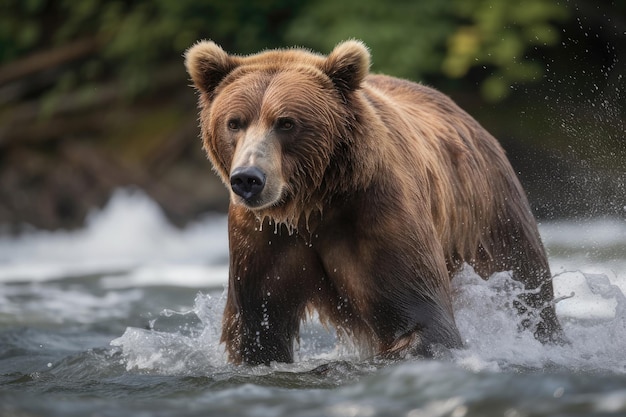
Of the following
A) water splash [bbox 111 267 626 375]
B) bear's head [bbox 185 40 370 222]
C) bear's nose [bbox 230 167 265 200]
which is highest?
bear's head [bbox 185 40 370 222]

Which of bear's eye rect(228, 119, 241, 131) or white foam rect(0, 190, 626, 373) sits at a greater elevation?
bear's eye rect(228, 119, 241, 131)

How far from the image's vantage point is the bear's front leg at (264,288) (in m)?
5.07

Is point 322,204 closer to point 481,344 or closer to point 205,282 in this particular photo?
point 481,344

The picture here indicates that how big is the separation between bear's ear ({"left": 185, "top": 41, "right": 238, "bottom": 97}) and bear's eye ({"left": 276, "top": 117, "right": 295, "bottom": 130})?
0.48m

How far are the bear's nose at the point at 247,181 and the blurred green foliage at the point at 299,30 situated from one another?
9295 mm

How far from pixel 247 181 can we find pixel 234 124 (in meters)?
0.40

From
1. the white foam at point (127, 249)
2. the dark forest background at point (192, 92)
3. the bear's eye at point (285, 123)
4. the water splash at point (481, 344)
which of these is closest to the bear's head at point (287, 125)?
the bear's eye at point (285, 123)

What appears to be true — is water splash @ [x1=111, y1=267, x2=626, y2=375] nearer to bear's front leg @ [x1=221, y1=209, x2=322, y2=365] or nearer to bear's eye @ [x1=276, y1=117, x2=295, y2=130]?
bear's front leg @ [x1=221, y1=209, x2=322, y2=365]

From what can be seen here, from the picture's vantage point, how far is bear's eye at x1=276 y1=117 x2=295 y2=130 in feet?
15.7

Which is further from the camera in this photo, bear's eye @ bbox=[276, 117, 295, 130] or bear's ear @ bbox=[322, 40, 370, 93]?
bear's ear @ bbox=[322, 40, 370, 93]

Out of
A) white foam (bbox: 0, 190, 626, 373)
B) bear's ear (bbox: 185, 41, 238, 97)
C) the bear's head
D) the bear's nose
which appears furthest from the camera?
white foam (bbox: 0, 190, 626, 373)

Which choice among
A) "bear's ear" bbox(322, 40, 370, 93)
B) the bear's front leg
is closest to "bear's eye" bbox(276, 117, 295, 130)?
"bear's ear" bbox(322, 40, 370, 93)

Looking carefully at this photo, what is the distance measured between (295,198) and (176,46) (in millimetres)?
10456

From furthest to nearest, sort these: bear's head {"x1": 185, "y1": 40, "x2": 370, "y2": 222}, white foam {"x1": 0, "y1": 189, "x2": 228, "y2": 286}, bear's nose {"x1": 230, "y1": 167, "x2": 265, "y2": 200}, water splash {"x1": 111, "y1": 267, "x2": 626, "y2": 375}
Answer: white foam {"x1": 0, "y1": 189, "x2": 228, "y2": 286} → water splash {"x1": 111, "y1": 267, "x2": 626, "y2": 375} → bear's head {"x1": 185, "y1": 40, "x2": 370, "y2": 222} → bear's nose {"x1": 230, "y1": 167, "x2": 265, "y2": 200}
